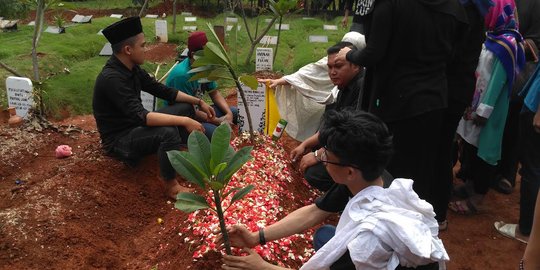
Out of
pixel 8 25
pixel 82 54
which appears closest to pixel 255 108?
pixel 82 54

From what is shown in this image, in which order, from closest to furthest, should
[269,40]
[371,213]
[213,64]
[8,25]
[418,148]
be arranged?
1. [371,213]
2. [418,148]
3. [213,64]
4. [269,40]
5. [8,25]

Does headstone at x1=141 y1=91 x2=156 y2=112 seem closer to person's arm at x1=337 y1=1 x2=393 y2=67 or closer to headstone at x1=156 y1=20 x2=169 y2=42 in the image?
person's arm at x1=337 y1=1 x2=393 y2=67

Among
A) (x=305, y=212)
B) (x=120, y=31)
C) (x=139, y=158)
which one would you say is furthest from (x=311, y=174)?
(x=120, y=31)

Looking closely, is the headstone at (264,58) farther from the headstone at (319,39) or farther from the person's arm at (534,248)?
the person's arm at (534,248)

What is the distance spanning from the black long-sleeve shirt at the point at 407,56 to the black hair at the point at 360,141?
1092 millimetres

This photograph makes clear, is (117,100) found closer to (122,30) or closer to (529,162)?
(122,30)

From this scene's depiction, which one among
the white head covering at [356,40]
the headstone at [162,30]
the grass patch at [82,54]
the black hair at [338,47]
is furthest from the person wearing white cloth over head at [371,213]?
the headstone at [162,30]

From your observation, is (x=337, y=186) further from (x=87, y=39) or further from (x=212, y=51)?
(x=87, y=39)

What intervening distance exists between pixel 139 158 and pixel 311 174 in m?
1.42

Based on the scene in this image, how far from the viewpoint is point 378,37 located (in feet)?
8.96

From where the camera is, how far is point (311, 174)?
3217mm

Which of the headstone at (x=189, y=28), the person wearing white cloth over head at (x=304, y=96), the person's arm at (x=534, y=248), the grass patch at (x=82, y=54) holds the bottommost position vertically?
the grass patch at (x=82, y=54)

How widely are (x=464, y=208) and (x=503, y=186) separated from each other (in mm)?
648

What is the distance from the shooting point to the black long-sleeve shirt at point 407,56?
2689 mm
